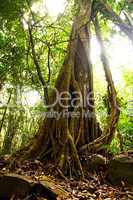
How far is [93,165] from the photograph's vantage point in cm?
579

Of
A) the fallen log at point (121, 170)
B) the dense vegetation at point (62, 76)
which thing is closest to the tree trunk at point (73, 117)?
the dense vegetation at point (62, 76)

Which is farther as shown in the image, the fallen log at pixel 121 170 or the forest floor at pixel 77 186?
the fallen log at pixel 121 170

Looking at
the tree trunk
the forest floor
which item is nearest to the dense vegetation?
the tree trunk

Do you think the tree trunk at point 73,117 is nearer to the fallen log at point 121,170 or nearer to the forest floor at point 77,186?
the forest floor at point 77,186

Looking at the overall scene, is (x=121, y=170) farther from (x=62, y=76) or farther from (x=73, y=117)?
(x=62, y=76)

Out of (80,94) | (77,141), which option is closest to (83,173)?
(77,141)

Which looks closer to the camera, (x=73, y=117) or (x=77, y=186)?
(x=77, y=186)

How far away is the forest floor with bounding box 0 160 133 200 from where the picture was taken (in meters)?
4.56

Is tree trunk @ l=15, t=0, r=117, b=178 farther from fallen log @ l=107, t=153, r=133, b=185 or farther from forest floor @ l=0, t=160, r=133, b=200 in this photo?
fallen log @ l=107, t=153, r=133, b=185

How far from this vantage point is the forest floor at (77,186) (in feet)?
15.0

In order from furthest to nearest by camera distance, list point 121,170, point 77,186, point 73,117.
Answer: point 73,117 → point 121,170 → point 77,186

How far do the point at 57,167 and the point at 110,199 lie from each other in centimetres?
131

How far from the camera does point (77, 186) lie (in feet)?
16.7

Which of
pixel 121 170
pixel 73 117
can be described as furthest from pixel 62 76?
pixel 121 170
